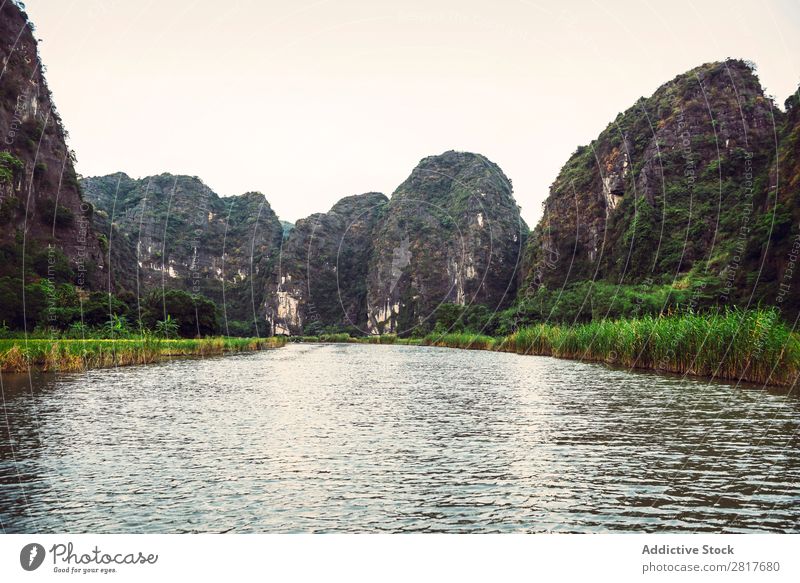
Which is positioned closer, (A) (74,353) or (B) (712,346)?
(B) (712,346)

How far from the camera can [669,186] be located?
287ft

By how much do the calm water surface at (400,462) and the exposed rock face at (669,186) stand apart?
48608mm

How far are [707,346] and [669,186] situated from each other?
67944 mm

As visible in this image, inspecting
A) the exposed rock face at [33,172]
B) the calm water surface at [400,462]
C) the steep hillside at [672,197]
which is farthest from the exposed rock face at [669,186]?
the exposed rock face at [33,172]

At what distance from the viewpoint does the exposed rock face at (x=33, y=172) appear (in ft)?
219

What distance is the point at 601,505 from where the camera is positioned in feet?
28.8

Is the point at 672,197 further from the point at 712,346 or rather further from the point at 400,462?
the point at 400,462

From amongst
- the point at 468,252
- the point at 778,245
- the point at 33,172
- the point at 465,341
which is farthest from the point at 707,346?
the point at 468,252

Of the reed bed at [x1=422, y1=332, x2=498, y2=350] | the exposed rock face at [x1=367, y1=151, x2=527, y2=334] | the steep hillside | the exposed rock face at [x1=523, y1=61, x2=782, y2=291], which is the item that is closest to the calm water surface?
the steep hillside

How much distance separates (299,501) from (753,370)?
22.0 meters

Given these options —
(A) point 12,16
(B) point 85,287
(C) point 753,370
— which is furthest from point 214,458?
(A) point 12,16

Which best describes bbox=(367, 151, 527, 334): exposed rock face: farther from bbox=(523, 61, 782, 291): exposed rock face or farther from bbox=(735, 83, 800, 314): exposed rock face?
bbox=(735, 83, 800, 314): exposed rock face

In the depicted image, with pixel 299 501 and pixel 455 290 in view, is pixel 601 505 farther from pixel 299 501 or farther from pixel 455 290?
pixel 455 290

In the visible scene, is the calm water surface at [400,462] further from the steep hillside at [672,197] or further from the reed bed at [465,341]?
the reed bed at [465,341]
